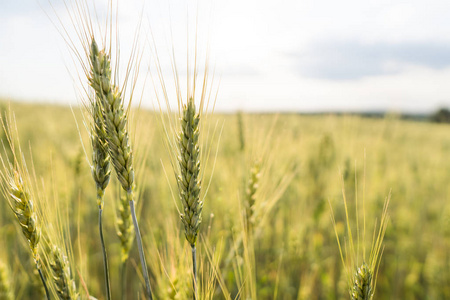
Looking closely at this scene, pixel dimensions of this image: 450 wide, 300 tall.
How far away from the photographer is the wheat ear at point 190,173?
0.85 metres

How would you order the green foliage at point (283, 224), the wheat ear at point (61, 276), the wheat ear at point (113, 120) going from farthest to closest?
the green foliage at point (283, 224), the wheat ear at point (61, 276), the wheat ear at point (113, 120)

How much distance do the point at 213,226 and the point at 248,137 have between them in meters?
0.85

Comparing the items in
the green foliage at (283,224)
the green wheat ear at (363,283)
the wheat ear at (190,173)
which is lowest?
the green foliage at (283,224)

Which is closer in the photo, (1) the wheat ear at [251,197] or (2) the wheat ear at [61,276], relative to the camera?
(2) the wheat ear at [61,276]

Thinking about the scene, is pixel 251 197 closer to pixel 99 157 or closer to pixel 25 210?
pixel 99 157

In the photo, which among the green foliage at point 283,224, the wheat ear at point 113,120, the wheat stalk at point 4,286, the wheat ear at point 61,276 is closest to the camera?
the wheat ear at point 113,120

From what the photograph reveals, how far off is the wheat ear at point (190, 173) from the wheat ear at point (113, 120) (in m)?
0.14

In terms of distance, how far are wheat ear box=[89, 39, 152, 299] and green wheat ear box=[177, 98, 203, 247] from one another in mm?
140

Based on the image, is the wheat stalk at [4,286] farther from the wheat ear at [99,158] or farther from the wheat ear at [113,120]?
the wheat ear at [113,120]

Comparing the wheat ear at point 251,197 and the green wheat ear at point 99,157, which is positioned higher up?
the green wheat ear at point 99,157

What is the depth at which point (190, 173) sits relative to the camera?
86cm

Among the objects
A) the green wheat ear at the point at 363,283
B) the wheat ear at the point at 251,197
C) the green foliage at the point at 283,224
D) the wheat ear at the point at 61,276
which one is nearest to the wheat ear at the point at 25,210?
the wheat ear at the point at 61,276

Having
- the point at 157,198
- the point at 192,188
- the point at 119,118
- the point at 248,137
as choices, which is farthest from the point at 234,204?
the point at 157,198

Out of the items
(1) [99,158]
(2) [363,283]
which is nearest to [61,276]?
Answer: (1) [99,158]
